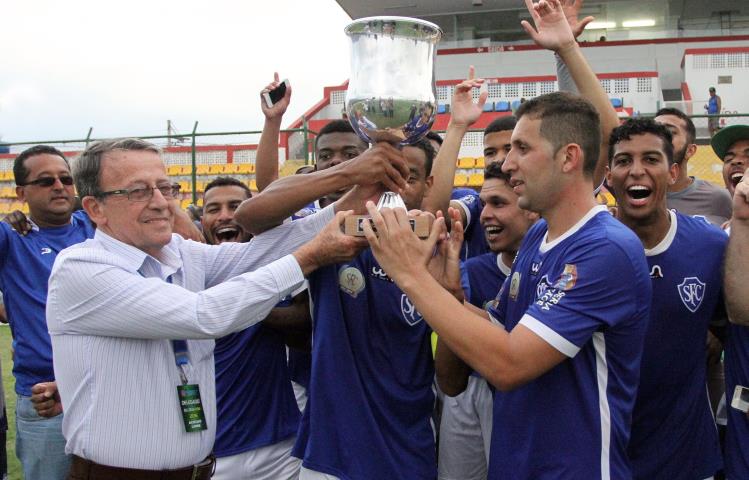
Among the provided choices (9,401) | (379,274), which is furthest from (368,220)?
(9,401)

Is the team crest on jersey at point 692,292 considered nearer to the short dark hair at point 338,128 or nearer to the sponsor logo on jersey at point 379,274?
the sponsor logo on jersey at point 379,274

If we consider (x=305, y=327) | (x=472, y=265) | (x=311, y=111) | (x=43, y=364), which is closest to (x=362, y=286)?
(x=305, y=327)

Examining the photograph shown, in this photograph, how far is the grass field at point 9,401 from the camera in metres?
5.81

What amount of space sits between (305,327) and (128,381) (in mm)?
1016

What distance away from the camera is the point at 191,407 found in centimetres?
250

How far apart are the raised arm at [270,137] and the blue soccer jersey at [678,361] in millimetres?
1844

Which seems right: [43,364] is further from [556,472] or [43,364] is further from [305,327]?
[556,472]

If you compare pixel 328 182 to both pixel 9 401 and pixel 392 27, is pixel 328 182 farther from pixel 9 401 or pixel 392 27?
pixel 9 401

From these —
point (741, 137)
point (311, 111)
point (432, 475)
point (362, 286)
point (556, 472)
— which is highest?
point (311, 111)

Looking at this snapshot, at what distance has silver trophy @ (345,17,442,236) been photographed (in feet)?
8.33

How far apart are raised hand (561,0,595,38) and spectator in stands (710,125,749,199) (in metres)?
1.27

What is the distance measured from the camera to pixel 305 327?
10.8 ft

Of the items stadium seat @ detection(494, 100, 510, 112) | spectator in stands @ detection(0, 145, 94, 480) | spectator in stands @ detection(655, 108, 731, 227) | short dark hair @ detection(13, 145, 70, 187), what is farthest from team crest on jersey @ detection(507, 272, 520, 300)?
stadium seat @ detection(494, 100, 510, 112)

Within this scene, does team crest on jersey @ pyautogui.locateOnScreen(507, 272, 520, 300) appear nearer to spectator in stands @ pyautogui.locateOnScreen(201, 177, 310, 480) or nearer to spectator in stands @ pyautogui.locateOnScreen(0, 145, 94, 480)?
spectator in stands @ pyautogui.locateOnScreen(201, 177, 310, 480)
